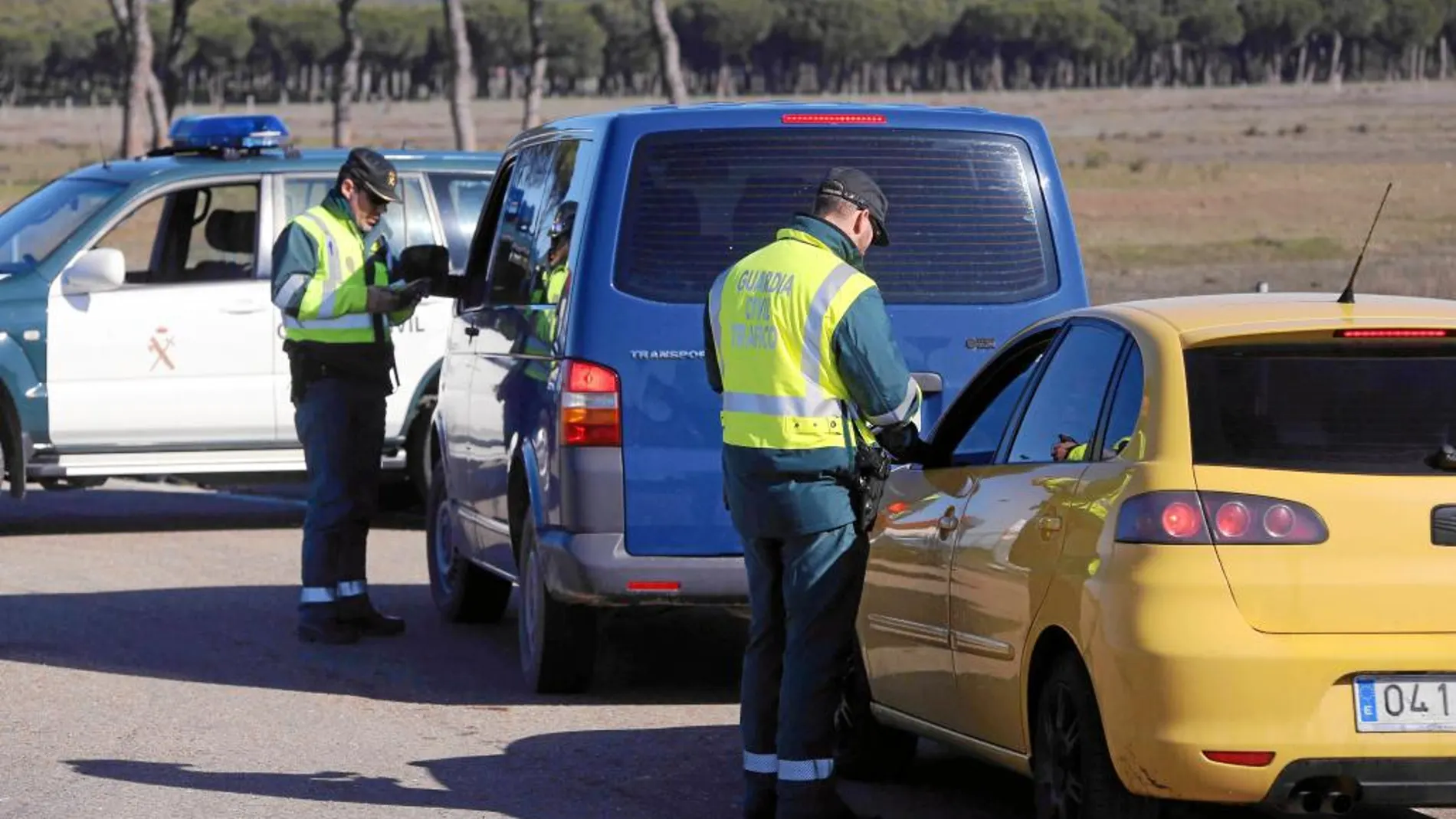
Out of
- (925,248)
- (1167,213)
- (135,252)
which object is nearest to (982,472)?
(925,248)

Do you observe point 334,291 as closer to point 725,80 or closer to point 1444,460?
point 1444,460

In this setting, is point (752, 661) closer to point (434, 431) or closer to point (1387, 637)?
point (1387, 637)

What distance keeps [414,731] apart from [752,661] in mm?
2049

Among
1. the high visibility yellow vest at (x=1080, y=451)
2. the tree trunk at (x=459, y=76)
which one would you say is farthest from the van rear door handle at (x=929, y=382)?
the tree trunk at (x=459, y=76)

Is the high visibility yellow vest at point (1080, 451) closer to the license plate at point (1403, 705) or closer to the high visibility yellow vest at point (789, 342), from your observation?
the high visibility yellow vest at point (789, 342)

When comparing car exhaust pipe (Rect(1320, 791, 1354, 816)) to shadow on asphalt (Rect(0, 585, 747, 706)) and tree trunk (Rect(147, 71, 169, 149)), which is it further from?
tree trunk (Rect(147, 71, 169, 149))

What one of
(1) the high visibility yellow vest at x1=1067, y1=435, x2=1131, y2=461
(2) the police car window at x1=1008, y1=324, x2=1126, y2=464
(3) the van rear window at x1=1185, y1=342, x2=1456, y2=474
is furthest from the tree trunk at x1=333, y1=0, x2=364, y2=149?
(3) the van rear window at x1=1185, y1=342, x2=1456, y2=474

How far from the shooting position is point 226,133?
15398 millimetres

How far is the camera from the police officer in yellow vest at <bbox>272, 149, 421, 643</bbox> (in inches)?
433

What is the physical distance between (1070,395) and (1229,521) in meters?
1.00

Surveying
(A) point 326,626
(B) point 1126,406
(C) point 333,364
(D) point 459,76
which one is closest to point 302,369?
(C) point 333,364

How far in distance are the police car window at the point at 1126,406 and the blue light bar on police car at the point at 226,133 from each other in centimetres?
960

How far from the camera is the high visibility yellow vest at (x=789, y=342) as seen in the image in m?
7.00

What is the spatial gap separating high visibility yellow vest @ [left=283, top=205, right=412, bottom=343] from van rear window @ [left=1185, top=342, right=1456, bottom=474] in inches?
210
